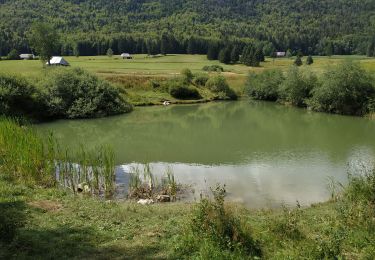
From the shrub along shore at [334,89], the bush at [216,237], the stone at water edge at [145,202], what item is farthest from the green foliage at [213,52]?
the bush at [216,237]

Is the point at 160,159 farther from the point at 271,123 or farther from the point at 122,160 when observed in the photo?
the point at 271,123

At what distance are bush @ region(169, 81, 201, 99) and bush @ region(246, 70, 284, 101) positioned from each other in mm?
9523

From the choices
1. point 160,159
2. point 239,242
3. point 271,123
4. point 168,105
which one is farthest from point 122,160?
point 168,105

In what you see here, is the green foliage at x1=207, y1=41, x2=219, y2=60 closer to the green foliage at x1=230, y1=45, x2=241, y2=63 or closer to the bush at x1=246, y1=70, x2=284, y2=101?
the green foliage at x1=230, y1=45, x2=241, y2=63

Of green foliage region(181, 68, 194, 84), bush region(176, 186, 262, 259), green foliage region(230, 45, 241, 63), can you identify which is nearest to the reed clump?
bush region(176, 186, 262, 259)

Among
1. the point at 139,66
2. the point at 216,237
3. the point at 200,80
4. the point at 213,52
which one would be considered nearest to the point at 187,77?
the point at 200,80

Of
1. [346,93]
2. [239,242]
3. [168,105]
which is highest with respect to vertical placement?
[239,242]

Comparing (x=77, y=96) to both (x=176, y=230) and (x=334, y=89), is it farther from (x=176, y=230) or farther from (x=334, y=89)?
(x=176, y=230)

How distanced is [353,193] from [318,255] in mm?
→ 6279

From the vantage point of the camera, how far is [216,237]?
10.5 metres

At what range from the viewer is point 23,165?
19.7 metres

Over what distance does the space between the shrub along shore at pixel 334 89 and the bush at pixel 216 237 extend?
4552 cm

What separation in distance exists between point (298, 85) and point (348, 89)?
27.0ft

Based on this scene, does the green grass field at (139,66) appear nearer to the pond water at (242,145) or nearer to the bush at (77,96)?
the bush at (77,96)
